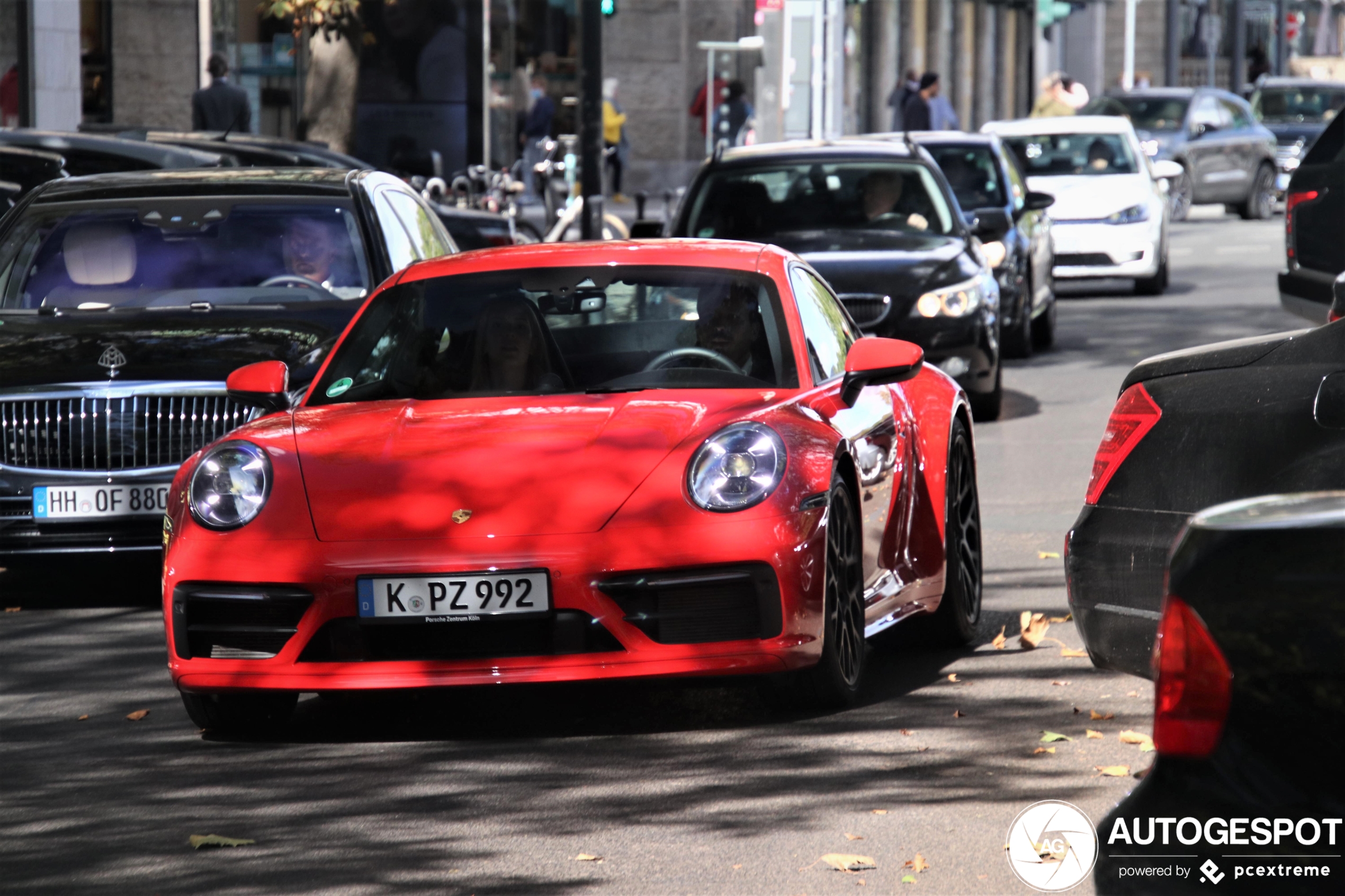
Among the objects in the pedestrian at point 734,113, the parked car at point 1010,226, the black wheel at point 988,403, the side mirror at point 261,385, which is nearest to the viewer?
the side mirror at point 261,385

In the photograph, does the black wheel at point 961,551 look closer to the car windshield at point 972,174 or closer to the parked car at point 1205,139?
the car windshield at point 972,174

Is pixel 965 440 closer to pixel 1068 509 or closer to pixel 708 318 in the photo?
pixel 708 318


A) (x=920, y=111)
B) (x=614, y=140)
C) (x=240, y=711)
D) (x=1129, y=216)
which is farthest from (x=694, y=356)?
(x=614, y=140)

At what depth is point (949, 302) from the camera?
13.2 meters

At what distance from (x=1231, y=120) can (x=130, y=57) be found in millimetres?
16222

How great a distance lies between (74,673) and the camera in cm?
747

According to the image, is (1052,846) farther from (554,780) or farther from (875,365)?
(875,365)

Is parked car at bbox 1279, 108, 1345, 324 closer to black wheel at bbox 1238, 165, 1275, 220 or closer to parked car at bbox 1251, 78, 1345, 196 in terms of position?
black wheel at bbox 1238, 165, 1275, 220

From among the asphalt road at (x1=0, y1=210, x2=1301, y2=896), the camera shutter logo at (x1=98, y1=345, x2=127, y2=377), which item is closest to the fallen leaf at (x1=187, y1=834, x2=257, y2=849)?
the asphalt road at (x1=0, y1=210, x2=1301, y2=896)

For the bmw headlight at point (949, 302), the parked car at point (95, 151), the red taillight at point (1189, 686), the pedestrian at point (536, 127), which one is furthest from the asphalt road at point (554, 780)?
the pedestrian at point (536, 127)

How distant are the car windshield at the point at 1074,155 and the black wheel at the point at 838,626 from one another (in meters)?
16.2

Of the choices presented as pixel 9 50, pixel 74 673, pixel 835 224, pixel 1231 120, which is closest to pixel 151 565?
pixel 74 673

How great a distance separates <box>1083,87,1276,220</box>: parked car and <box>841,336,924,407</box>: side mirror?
28539 millimetres

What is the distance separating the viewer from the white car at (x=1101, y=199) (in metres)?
21.9
